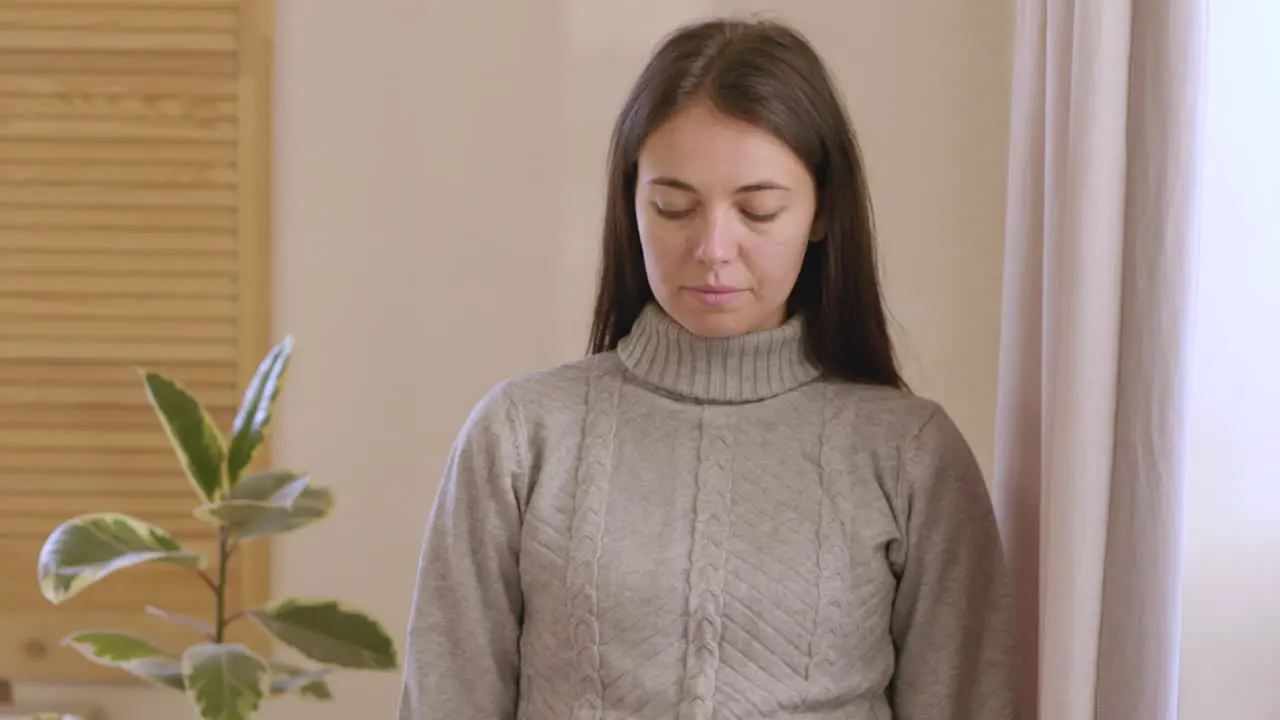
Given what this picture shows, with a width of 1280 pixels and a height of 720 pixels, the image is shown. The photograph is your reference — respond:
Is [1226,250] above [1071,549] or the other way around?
above

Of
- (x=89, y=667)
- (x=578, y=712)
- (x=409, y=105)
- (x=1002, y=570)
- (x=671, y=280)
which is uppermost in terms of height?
(x=409, y=105)

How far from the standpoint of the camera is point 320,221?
1.90 m

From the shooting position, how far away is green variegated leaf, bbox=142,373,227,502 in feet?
4.43

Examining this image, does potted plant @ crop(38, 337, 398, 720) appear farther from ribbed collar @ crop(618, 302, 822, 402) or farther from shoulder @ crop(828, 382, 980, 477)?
shoulder @ crop(828, 382, 980, 477)

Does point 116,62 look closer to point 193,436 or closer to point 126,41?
point 126,41

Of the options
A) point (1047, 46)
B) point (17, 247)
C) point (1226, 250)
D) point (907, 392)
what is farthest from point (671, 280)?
point (17, 247)

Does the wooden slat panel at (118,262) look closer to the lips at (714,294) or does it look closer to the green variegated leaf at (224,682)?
the green variegated leaf at (224,682)

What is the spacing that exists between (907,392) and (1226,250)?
0.30 meters

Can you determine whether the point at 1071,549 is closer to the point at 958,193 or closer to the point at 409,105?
the point at 958,193

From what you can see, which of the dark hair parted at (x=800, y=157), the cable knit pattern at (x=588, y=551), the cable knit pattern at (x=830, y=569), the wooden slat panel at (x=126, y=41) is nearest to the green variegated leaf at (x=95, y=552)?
the cable knit pattern at (x=588, y=551)

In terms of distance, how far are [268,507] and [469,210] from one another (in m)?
0.66

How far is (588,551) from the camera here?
123 centimetres

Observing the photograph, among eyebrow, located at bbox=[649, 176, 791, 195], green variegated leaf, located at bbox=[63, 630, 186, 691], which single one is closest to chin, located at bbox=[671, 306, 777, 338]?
eyebrow, located at bbox=[649, 176, 791, 195]

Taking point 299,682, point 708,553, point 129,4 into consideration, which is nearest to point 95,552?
point 299,682
